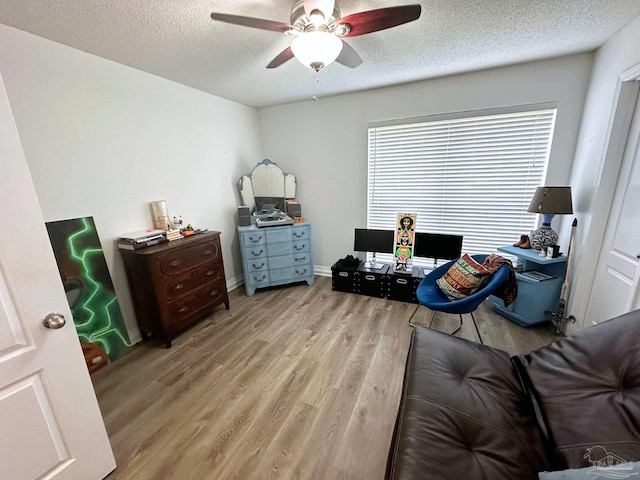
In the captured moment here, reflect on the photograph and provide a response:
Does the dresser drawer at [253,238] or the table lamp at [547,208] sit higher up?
the table lamp at [547,208]

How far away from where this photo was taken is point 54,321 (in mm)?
1087

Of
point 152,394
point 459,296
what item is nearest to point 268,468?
point 152,394

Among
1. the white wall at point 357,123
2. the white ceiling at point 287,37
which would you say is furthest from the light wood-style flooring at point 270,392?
the white ceiling at point 287,37

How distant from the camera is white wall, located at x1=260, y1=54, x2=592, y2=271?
2.41 metres

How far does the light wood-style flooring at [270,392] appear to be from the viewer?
1.38 metres

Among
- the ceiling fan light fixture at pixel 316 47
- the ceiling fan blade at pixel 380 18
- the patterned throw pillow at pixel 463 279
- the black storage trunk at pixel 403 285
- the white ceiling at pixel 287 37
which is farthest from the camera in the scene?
the black storage trunk at pixel 403 285

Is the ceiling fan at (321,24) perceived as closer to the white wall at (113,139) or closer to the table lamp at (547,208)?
the white wall at (113,139)

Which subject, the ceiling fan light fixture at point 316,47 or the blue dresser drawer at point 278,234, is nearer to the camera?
the ceiling fan light fixture at point 316,47

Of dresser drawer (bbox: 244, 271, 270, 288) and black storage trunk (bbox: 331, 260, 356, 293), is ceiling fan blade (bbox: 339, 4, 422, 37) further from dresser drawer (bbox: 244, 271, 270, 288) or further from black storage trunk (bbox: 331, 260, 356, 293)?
dresser drawer (bbox: 244, 271, 270, 288)

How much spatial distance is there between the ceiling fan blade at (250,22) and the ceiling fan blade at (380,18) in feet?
1.05

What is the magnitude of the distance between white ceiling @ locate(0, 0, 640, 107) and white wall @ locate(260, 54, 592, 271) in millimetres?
193

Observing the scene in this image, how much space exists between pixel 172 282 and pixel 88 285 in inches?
22.6

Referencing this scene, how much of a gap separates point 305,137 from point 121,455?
11.2ft

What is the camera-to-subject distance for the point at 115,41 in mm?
1812
